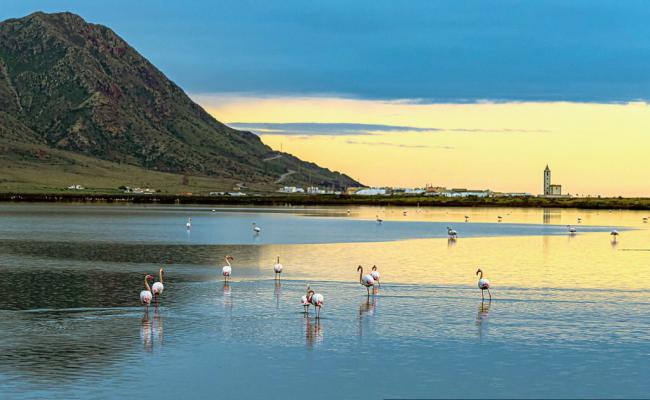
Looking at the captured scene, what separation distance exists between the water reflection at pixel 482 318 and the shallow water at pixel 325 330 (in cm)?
15

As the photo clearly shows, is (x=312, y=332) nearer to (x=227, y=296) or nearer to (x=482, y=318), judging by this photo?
(x=482, y=318)

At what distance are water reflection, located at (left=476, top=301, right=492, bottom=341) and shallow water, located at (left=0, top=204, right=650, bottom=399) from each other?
15cm

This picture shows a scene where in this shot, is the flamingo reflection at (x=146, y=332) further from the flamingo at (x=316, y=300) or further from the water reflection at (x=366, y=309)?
the water reflection at (x=366, y=309)

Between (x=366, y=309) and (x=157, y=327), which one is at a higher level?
(x=366, y=309)

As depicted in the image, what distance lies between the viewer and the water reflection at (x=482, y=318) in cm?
3082

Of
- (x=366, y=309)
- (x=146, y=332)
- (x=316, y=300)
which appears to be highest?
(x=316, y=300)

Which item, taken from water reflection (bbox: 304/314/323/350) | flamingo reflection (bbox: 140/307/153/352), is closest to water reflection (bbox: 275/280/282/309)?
water reflection (bbox: 304/314/323/350)

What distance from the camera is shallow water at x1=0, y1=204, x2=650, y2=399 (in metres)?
→ 23.4

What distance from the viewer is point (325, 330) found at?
31.1 m

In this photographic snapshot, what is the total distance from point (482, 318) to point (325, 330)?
7.03m

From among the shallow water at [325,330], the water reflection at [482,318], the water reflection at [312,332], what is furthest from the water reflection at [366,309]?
the water reflection at [482,318]

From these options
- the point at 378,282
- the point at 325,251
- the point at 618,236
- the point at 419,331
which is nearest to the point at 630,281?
the point at 378,282

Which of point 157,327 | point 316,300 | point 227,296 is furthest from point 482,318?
point 157,327

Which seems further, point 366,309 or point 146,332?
point 366,309
